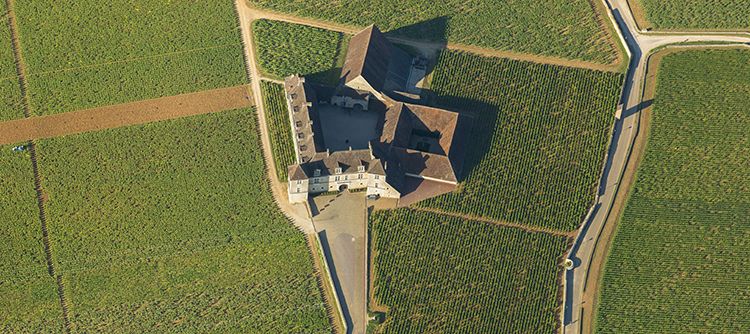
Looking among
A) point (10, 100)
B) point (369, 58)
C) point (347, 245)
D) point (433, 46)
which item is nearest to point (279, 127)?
point (369, 58)

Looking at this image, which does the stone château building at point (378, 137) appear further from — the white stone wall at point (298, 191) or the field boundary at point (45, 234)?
the field boundary at point (45, 234)

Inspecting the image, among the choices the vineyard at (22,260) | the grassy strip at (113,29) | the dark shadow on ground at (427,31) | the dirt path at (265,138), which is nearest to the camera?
the vineyard at (22,260)

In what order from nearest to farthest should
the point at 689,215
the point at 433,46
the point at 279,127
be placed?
the point at 689,215, the point at 279,127, the point at 433,46

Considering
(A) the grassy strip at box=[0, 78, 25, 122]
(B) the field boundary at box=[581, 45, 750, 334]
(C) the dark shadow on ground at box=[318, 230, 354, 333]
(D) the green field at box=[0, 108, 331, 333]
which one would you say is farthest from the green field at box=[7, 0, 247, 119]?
(B) the field boundary at box=[581, 45, 750, 334]

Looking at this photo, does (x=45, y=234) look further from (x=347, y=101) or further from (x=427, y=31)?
(x=427, y=31)

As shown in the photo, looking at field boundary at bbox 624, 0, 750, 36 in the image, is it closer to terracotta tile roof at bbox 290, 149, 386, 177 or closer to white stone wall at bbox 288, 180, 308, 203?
terracotta tile roof at bbox 290, 149, 386, 177

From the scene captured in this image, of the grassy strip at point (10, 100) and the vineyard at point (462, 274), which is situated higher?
the grassy strip at point (10, 100)

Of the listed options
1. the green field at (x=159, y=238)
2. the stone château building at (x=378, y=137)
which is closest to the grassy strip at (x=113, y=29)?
the green field at (x=159, y=238)
